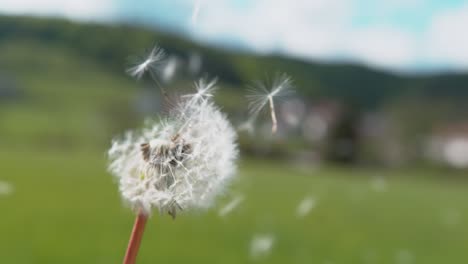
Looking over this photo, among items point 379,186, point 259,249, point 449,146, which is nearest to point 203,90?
point 259,249

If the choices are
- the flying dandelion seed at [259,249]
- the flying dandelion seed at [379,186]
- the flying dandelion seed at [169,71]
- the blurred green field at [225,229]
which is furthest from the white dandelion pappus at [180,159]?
the flying dandelion seed at [379,186]

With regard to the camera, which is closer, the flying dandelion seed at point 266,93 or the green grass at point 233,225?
the flying dandelion seed at point 266,93

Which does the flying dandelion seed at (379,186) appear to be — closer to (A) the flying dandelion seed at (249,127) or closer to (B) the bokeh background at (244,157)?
(B) the bokeh background at (244,157)

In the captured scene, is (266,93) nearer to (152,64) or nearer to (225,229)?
(152,64)

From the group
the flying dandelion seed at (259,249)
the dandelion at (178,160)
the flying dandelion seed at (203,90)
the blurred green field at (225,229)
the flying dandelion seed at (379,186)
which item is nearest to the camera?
the dandelion at (178,160)

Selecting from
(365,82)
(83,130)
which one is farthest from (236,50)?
(83,130)

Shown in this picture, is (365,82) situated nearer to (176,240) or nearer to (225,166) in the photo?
(176,240)
